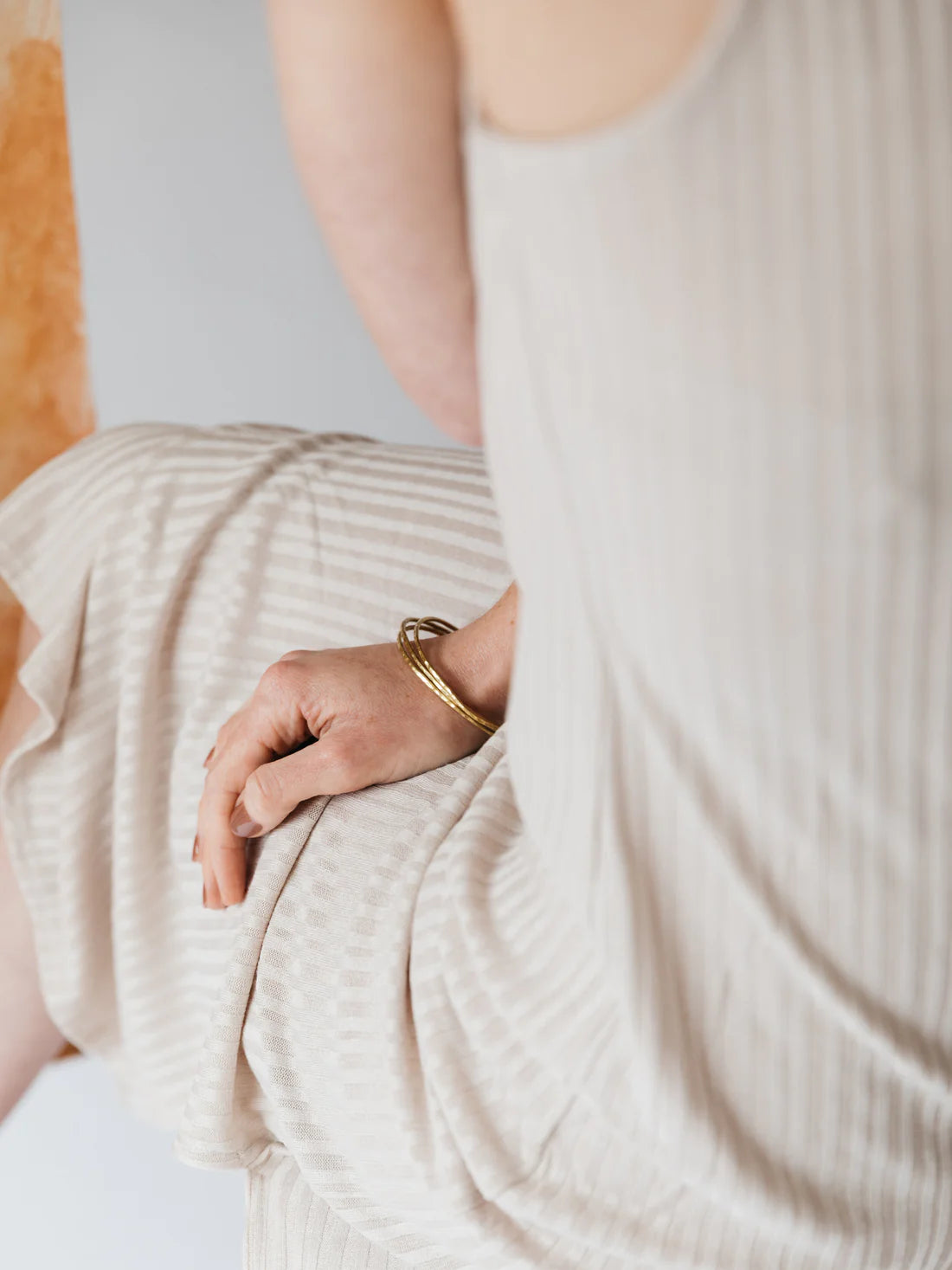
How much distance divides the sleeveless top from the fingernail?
0.69ft

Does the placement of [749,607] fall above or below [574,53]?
below

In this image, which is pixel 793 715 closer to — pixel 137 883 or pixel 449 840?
pixel 449 840

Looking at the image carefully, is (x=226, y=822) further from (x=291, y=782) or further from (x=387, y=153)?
(x=387, y=153)

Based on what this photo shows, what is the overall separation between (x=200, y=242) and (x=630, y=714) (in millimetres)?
1685

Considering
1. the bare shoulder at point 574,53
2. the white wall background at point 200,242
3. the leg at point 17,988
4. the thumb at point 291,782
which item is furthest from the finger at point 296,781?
the white wall background at point 200,242

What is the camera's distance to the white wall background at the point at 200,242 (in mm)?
1798

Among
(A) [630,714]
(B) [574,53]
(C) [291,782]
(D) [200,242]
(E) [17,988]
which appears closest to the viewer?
(B) [574,53]

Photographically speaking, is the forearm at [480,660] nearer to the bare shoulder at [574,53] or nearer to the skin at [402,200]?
the skin at [402,200]

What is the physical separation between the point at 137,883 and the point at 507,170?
0.56 meters

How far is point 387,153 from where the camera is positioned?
1.23 ft

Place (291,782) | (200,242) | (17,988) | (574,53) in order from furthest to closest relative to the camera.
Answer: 1. (200,242)
2. (17,988)
3. (291,782)
4. (574,53)

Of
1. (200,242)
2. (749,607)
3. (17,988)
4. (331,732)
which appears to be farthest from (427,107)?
(200,242)

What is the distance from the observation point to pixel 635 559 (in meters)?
0.37

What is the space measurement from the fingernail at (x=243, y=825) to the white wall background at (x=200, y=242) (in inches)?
54.9
